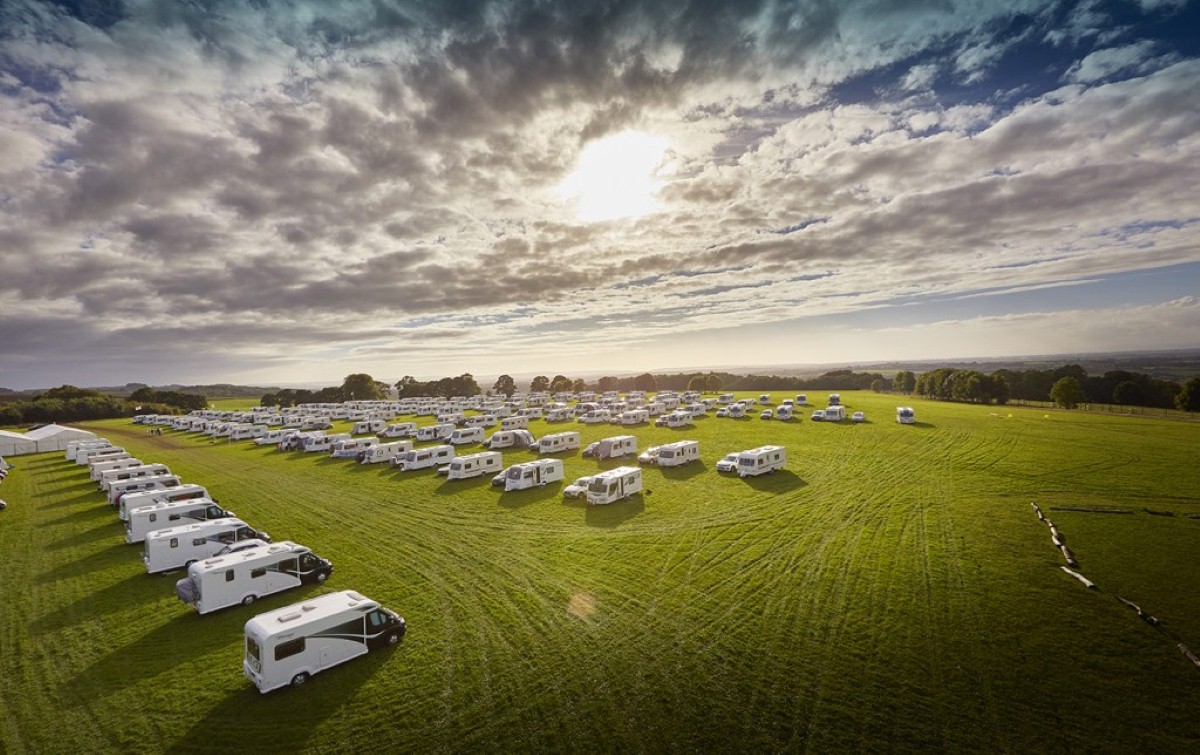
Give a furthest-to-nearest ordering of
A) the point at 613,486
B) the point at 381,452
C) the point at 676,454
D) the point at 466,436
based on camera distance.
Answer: the point at 466,436 < the point at 381,452 < the point at 676,454 < the point at 613,486

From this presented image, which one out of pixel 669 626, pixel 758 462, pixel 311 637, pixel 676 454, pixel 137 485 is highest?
pixel 137 485

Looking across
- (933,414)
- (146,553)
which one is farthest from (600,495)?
(933,414)

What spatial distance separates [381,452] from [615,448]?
23050 mm

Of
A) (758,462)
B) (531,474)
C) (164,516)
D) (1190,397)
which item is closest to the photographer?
(164,516)

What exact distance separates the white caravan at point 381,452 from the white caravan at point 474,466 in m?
8.69

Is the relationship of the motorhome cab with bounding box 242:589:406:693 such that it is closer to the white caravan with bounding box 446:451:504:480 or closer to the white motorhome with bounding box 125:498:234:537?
the white motorhome with bounding box 125:498:234:537

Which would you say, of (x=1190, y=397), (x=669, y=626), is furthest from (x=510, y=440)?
(x=1190, y=397)

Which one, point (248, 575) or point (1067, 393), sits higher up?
point (1067, 393)

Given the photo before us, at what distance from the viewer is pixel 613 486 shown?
1324 inches

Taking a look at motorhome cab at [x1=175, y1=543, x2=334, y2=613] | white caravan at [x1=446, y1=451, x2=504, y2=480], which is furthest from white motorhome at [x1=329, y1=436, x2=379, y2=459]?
motorhome cab at [x1=175, y1=543, x2=334, y2=613]

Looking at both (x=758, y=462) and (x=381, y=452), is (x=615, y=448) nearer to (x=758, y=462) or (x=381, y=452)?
(x=758, y=462)

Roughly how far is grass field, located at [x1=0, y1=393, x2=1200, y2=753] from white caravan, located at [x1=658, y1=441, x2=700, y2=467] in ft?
22.5

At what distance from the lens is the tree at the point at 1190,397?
228 feet

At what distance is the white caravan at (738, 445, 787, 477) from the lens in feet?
127
